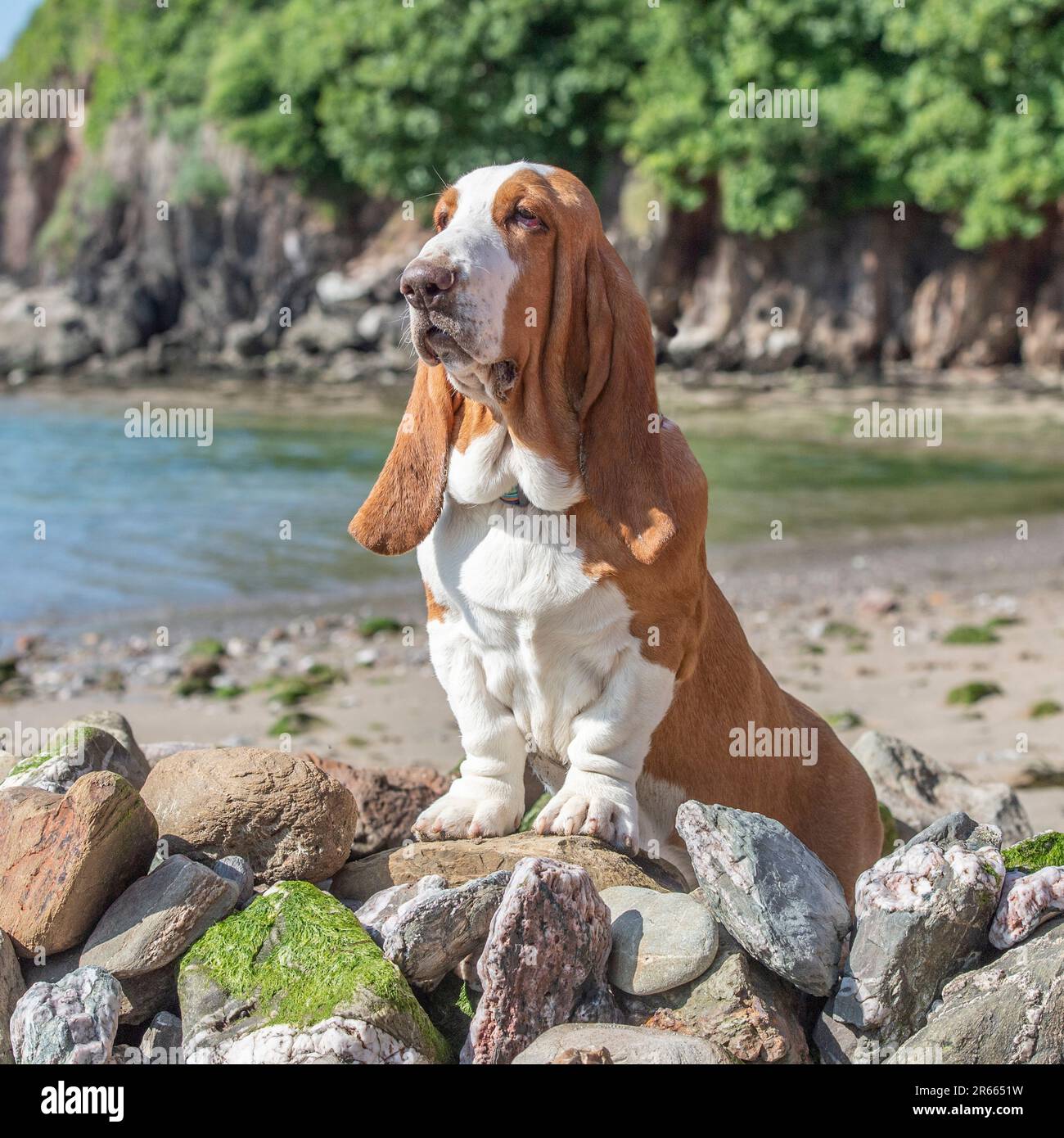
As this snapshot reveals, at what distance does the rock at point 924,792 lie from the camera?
5586 mm

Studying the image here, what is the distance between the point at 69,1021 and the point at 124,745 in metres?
1.79

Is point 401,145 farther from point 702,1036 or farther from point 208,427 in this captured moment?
point 702,1036

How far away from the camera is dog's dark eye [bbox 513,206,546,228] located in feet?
11.7

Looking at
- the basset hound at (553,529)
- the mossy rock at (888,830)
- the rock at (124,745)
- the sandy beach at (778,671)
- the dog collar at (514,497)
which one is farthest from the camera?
the sandy beach at (778,671)

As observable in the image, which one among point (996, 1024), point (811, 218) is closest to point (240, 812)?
point (996, 1024)

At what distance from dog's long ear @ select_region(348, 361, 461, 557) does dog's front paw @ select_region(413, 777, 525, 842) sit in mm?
789

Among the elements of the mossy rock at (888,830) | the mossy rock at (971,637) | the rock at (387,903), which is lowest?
the mossy rock at (971,637)

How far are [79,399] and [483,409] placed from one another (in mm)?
32085

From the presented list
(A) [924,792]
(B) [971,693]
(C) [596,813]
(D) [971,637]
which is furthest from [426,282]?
(D) [971,637]

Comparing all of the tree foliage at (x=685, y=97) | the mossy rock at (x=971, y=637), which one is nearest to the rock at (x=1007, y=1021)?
the mossy rock at (x=971, y=637)

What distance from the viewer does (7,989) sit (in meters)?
3.50

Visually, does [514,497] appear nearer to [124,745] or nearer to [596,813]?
[596,813]

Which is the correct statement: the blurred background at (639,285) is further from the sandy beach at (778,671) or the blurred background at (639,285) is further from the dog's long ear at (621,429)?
the dog's long ear at (621,429)

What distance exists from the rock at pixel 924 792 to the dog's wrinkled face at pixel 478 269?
2910 mm
